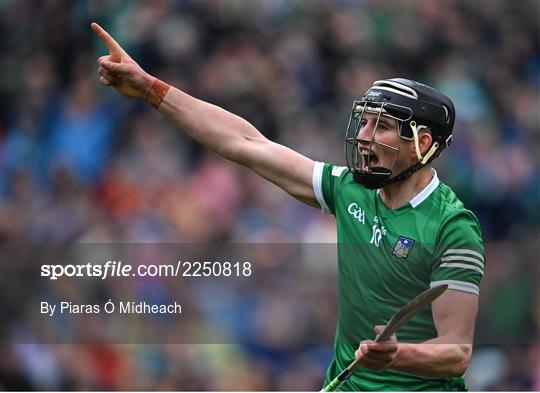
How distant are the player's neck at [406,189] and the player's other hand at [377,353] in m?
0.62

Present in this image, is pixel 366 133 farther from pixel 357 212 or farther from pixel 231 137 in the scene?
pixel 231 137

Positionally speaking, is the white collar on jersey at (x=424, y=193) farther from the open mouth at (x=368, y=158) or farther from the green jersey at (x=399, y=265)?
the open mouth at (x=368, y=158)

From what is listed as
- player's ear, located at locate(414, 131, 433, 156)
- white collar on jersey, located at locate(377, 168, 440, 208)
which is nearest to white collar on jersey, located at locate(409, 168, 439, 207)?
white collar on jersey, located at locate(377, 168, 440, 208)

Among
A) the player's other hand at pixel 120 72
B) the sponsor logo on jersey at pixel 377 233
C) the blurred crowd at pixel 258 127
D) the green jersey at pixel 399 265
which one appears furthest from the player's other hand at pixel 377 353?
the blurred crowd at pixel 258 127

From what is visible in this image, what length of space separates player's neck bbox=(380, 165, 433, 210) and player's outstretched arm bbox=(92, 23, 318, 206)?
31 cm

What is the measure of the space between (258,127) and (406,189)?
134 inches

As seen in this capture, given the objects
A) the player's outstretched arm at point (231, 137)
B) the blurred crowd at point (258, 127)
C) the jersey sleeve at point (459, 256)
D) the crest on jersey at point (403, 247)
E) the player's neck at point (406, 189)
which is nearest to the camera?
the jersey sleeve at point (459, 256)

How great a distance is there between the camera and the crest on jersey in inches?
157

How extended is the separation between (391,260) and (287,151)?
1.97ft

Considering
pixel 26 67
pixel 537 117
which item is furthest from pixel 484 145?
pixel 26 67

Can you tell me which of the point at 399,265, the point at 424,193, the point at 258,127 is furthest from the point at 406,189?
the point at 258,127

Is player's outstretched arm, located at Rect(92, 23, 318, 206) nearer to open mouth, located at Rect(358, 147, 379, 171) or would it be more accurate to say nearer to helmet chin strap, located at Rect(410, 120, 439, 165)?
open mouth, located at Rect(358, 147, 379, 171)

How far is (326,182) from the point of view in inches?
167

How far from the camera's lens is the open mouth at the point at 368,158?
13.2ft
